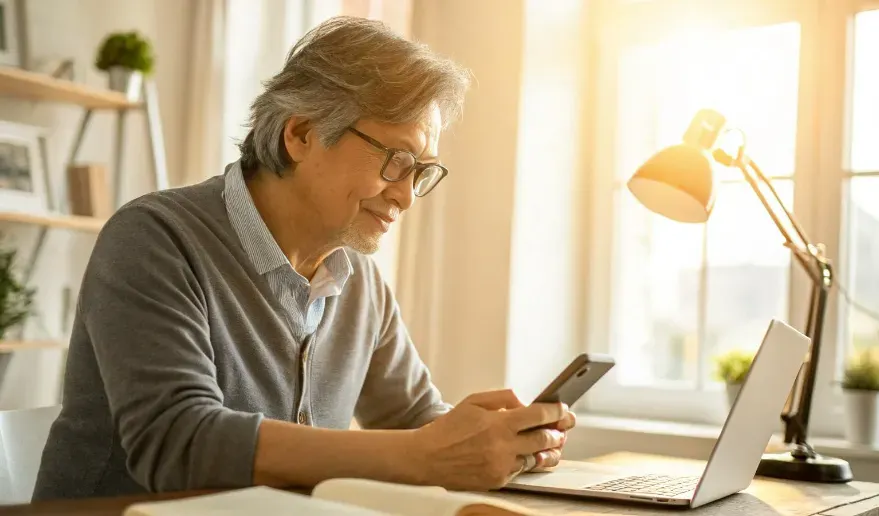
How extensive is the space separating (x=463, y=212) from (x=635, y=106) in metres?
0.62

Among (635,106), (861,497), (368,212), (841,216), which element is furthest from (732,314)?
(368,212)

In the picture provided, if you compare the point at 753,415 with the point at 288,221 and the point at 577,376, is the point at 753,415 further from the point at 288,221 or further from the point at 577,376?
the point at 288,221

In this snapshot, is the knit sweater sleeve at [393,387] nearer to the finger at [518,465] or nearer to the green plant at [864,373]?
the finger at [518,465]

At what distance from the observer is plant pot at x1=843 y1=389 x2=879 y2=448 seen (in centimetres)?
223

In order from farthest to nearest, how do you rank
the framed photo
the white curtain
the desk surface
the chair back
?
the white curtain → the framed photo → the chair back → the desk surface

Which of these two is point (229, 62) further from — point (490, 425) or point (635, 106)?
point (490, 425)

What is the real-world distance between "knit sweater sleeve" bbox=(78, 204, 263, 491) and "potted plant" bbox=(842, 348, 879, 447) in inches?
61.4

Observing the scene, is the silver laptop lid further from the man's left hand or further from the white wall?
the white wall

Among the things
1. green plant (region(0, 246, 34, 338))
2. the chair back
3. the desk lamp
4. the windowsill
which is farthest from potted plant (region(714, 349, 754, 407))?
green plant (region(0, 246, 34, 338))

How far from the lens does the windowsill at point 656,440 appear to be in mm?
2227

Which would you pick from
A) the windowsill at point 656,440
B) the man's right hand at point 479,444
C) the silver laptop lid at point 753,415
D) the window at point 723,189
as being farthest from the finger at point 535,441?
the window at point 723,189

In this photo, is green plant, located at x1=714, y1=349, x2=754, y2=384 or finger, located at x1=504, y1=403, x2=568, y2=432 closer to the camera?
finger, located at x1=504, y1=403, x2=568, y2=432

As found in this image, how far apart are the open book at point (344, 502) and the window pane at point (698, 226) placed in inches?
72.1

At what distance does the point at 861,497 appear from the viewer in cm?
147
